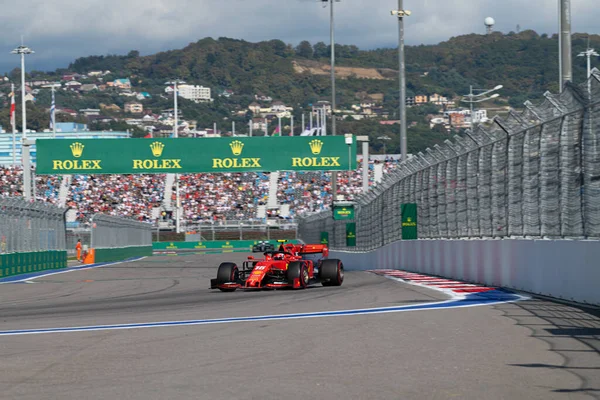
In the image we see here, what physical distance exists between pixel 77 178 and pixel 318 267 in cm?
5193

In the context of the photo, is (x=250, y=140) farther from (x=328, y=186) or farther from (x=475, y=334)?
(x=475, y=334)

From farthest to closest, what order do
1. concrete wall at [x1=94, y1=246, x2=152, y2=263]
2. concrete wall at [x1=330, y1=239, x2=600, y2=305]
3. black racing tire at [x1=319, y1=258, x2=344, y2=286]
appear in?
concrete wall at [x1=94, y1=246, x2=152, y2=263], black racing tire at [x1=319, y1=258, x2=344, y2=286], concrete wall at [x1=330, y1=239, x2=600, y2=305]

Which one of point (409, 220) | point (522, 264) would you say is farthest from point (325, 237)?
point (522, 264)

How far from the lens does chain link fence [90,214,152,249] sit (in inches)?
1634

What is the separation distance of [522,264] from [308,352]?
6.83 m

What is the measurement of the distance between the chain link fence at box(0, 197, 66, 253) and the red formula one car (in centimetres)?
1151

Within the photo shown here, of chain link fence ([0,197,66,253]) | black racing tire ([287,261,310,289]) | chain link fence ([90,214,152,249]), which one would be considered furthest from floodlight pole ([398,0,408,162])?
chain link fence ([90,214,152,249])

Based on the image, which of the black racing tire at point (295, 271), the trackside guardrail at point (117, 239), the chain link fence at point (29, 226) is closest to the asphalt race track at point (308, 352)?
the black racing tire at point (295, 271)

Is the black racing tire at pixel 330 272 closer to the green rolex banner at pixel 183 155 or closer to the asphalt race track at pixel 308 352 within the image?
the asphalt race track at pixel 308 352

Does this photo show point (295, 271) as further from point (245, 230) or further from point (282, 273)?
point (245, 230)

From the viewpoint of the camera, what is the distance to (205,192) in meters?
67.8

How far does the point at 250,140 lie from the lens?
42938 mm

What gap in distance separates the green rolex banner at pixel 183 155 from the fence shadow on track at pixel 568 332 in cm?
3085

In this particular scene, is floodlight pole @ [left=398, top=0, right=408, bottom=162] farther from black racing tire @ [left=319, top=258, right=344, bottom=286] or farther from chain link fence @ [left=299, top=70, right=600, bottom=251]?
black racing tire @ [left=319, top=258, right=344, bottom=286]
